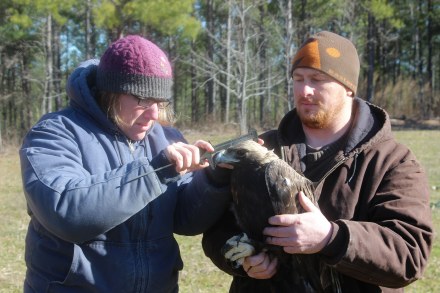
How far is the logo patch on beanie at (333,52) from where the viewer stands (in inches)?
105

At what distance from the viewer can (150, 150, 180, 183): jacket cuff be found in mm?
2188

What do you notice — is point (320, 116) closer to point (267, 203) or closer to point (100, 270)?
point (267, 203)

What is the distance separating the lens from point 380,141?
8.29ft

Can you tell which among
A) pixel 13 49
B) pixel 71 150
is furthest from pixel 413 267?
pixel 13 49

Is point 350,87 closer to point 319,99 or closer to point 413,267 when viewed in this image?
point 319,99

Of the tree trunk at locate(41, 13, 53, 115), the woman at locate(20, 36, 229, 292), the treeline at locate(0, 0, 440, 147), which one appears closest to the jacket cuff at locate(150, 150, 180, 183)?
the woman at locate(20, 36, 229, 292)

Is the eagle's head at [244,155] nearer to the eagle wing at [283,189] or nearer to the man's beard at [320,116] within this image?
the eagle wing at [283,189]

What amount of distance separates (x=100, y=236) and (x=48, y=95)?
80.2 ft

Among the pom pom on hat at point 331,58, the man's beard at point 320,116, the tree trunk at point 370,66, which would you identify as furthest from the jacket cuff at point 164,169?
the tree trunk at point 370,66

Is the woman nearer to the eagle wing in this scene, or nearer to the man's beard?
the eagle wing

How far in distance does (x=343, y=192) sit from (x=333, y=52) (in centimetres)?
71

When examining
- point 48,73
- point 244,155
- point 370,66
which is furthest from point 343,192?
point 370,66

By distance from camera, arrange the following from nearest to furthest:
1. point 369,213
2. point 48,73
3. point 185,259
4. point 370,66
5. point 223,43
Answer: point 369,213
point 185,259
point 48,73
point 223,43
point 370,66

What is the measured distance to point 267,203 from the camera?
2414mm
